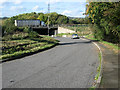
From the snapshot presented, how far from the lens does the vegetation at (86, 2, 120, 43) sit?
18.9 metres

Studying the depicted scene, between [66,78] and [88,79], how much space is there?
1.10 meters

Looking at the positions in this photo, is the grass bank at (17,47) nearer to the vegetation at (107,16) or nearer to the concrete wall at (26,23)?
the vegetation at (107,16)

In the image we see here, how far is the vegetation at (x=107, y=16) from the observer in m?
18.9

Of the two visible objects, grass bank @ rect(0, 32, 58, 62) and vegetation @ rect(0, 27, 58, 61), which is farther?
vegetation @ rect(0, 27, 58, 61)

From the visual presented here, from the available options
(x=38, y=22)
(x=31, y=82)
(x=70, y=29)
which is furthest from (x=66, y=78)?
(x=38, y=22)

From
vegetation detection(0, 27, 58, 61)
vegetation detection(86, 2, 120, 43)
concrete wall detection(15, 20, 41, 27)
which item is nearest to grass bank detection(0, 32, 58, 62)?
vegetation detection(0, 27, 58, 61)

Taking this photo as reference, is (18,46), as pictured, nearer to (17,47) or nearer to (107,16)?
(17,47)

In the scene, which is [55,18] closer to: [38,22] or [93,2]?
[38,22]

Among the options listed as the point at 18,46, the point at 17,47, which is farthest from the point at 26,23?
the point at 17,47

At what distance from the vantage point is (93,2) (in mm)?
28484

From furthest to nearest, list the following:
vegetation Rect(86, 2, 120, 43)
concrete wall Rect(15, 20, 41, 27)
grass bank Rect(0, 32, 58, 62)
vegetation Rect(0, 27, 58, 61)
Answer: concrete wall Rect(15, 20, 41, 27), vegetation Rect(86, 2, 120, 43), vegetation Rect(0, 27, 58, 61), grass bank Rect(0, 32, 58, 62)

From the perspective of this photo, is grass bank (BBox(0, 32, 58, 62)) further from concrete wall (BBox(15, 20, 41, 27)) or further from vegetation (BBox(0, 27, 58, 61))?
concrete wall (BBox(15, 20, 41, 27))

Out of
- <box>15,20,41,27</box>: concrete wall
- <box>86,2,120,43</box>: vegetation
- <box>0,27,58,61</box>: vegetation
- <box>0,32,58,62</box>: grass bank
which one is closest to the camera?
<box>0,32,58,62</box>: grass bank

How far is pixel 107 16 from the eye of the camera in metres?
23.7
